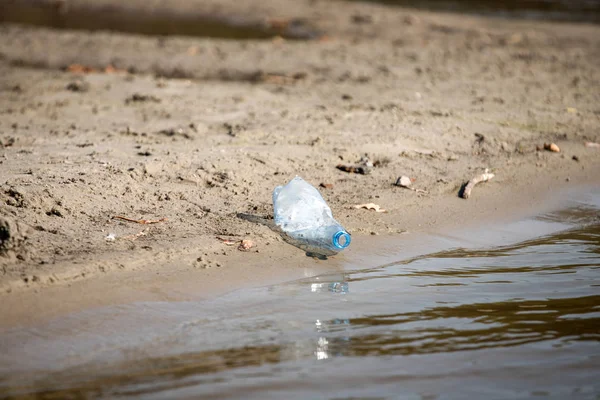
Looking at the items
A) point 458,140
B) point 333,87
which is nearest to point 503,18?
point 333,87

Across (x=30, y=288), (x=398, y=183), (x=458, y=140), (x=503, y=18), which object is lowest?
(x=30, y=288)

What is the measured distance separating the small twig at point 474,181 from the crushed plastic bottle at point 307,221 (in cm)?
144

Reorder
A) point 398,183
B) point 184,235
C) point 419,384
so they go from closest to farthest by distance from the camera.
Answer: point 419,384 → point 184,235 → point 398,183

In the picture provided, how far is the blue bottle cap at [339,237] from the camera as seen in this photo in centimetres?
425

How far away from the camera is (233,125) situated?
6.65 m

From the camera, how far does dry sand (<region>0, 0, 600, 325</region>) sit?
416cm

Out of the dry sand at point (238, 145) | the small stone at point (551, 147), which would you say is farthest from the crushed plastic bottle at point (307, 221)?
the small stone at point (551, 147)

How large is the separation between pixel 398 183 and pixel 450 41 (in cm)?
673

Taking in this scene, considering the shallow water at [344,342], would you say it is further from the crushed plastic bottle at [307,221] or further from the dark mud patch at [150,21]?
the dark mud patch at [150,21]

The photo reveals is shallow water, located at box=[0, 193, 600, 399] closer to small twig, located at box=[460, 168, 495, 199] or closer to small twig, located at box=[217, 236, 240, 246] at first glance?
small twig, located at box=[217, 236, 240, 246]

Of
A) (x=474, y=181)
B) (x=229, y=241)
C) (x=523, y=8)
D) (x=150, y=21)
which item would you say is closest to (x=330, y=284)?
(x=229, y=241)

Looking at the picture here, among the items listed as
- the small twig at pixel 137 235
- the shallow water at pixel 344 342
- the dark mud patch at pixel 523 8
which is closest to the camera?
the shallow water at pixel 344 342

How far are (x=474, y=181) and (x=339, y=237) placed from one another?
2.00 m

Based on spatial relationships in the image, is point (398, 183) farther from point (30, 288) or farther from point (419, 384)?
point (30, 288)
